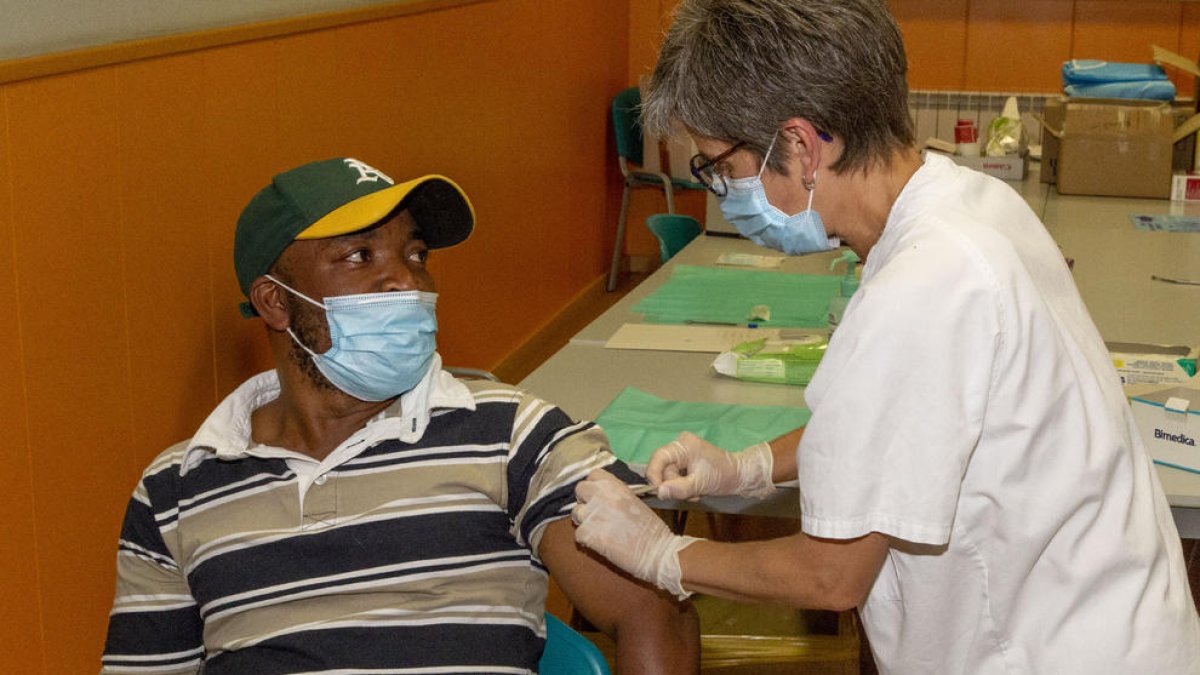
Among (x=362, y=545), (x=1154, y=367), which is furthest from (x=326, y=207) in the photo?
(x=1154, y=367)

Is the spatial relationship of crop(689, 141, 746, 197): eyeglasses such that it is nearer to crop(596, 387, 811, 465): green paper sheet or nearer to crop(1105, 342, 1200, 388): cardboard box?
crop(596, 387, 811, 465): green paper sheet

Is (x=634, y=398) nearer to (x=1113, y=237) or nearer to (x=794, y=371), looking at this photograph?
(x=794, y=371)

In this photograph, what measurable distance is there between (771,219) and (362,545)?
639mm

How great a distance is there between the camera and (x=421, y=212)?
1.88 metres

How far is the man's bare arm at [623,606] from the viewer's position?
166cm

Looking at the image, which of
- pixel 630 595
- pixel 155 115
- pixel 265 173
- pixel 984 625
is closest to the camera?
pixel 984 625

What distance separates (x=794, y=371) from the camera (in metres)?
2.55

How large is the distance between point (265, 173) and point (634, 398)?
0.93 meters

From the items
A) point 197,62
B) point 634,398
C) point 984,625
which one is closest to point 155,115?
point 197,62

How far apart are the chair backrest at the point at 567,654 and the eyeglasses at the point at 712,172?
0.60 meters

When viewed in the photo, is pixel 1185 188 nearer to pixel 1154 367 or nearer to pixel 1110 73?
pixel 1110 73

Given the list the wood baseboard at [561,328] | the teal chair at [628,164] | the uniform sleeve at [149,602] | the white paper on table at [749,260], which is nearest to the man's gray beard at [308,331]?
the uniform sleeve at [149,602]

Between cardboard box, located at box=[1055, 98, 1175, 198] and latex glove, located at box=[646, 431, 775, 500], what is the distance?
2.86 m

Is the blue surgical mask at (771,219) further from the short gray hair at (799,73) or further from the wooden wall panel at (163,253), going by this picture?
the wooden wall panel at (163,253)
